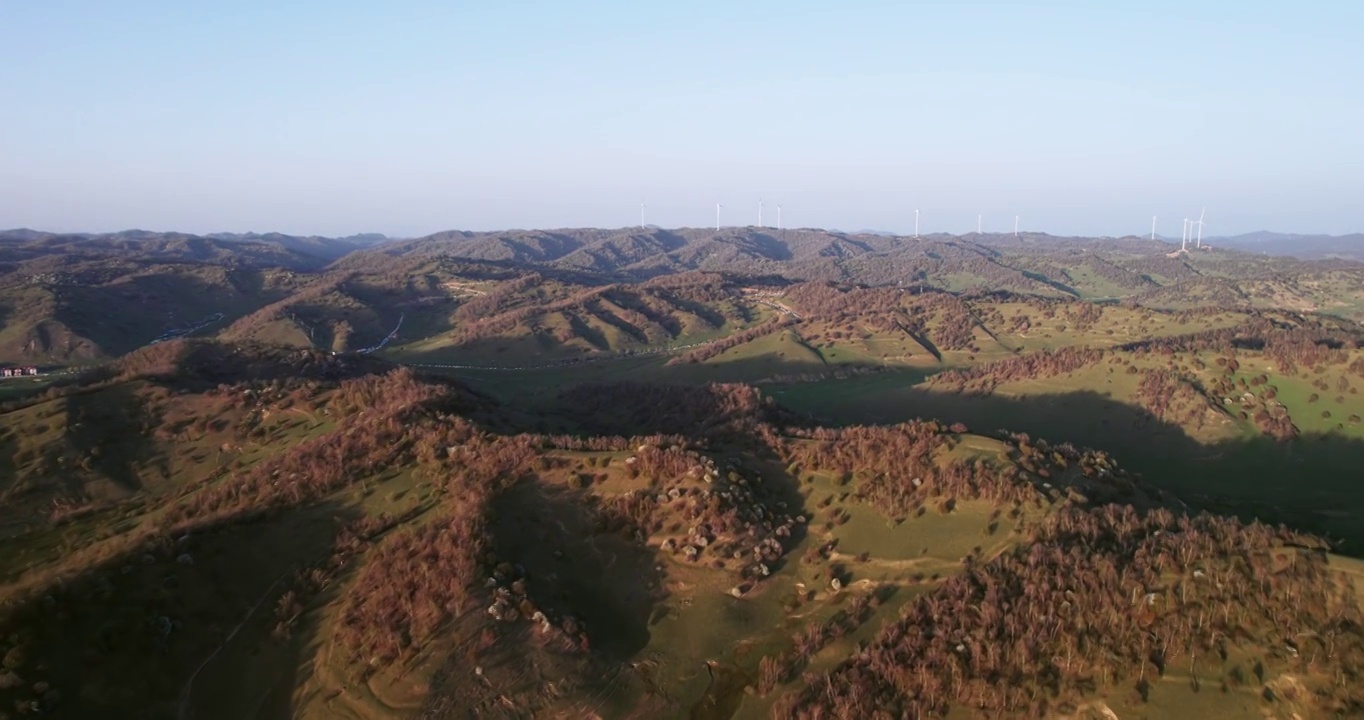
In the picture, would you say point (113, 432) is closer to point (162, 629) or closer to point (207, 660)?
point (162, 629)

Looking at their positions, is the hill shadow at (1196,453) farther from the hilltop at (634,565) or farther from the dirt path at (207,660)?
the dirt path at (207,660)

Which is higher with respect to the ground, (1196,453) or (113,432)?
(113,432)

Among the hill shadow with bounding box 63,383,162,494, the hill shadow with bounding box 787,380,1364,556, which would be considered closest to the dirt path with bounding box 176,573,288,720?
the hill shadow with bounding box 63,383,162,494

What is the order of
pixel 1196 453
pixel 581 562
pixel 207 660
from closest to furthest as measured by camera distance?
1. pixel 207 660
2. pixel 581 562
3. pixel 1196 453

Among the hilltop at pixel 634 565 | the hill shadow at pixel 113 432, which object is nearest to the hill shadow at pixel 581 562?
the hilltop at pixel 634 565

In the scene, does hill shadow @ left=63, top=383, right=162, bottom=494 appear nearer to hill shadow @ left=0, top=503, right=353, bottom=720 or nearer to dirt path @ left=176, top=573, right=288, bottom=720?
hill shadow @ left=0, top=503, right=353, bottom=720

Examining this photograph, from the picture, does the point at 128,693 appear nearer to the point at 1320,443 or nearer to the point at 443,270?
the point at 1320,443

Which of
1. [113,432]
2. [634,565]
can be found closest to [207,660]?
[634,565]

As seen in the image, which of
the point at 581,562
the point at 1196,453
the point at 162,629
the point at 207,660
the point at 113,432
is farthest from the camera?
the point at 1196,453

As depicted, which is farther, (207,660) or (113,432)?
(113,432)

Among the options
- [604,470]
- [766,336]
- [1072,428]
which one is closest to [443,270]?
[766,336]

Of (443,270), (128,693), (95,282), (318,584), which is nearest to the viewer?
(128,693)
